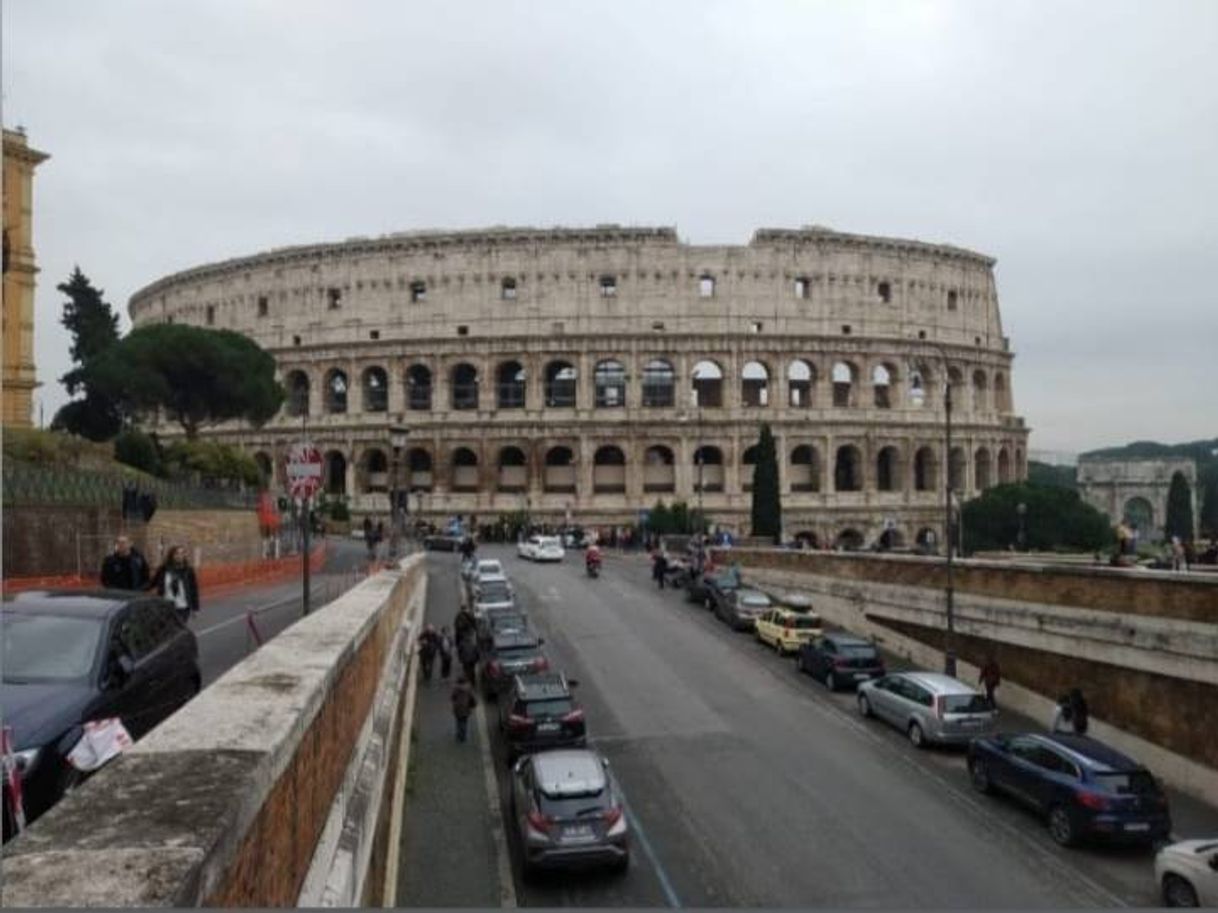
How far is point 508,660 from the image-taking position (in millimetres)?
22344

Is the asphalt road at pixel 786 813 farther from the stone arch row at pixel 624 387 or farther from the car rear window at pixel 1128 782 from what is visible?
the stone arch row at pixel 624 387

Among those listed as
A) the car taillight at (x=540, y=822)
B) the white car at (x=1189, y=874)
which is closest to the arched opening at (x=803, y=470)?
the white car at (x=1189, y=874)

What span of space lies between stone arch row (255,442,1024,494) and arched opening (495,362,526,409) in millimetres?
3144

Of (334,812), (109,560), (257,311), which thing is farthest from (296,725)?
(257,311)

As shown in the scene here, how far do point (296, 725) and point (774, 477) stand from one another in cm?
4844

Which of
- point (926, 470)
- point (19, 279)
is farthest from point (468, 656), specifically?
point (926, 470)

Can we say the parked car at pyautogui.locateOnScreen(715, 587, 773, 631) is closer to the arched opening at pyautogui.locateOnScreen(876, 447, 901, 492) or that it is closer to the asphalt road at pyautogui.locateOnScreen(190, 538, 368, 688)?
the asphalt road at pyautogui.locateOnScreen(190, 538, 368, 688)

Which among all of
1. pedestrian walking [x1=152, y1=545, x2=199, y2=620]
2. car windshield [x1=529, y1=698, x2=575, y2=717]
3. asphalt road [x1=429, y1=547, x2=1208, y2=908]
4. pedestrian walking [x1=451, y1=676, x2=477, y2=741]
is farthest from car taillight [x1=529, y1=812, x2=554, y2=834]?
pedestrian walking [x1=451, y1=676, x2=477, y2=741]

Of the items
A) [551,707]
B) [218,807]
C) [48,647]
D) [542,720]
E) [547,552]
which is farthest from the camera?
[547,552]

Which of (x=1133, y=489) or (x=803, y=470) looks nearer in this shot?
(x=803, y=470)

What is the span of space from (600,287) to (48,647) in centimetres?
6343

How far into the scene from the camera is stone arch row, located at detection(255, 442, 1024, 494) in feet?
224

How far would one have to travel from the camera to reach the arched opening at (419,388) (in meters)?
71.4

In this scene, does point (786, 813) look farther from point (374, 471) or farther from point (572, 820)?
point (374, 471)
